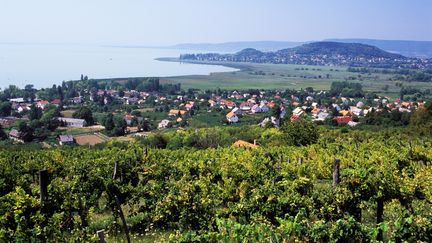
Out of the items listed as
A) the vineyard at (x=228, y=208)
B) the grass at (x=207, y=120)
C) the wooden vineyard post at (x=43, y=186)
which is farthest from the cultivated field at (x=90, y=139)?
the wooden vineyard post at (x=43, y=186)

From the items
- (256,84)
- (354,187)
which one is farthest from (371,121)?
(256,84)

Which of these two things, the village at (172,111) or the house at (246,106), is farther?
the house at (246,106)

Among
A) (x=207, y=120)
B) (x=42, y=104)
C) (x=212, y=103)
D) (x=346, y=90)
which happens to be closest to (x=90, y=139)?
(x=207, y=120)

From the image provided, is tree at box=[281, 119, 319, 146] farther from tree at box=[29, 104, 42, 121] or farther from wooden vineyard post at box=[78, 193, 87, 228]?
tree at box=[29, 104, 42, 121]

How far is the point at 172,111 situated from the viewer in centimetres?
8144

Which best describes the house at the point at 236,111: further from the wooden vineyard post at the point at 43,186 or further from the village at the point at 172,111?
the wooden vineyard post at the point at 43,186

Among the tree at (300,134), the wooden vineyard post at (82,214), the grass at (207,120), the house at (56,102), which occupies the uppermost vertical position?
the wooden vineyard post at (82,214)

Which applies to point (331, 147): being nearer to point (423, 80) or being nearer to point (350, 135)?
point (350, 135)

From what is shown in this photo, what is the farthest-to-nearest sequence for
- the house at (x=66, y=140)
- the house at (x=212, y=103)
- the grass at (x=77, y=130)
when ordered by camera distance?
the house at (x=212, y=103) → the grass at (x=77, y=130) → the house at (x=66, y=140)

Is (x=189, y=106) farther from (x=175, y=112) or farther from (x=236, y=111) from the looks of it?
(x=236, y=111)

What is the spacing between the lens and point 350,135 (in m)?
37.6

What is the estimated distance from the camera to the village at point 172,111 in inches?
2373

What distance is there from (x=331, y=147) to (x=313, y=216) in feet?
49.6

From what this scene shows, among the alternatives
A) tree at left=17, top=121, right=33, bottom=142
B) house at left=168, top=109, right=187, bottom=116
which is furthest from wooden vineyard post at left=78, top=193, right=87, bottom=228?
house at left=168, top=109, right=187, bottom=116
